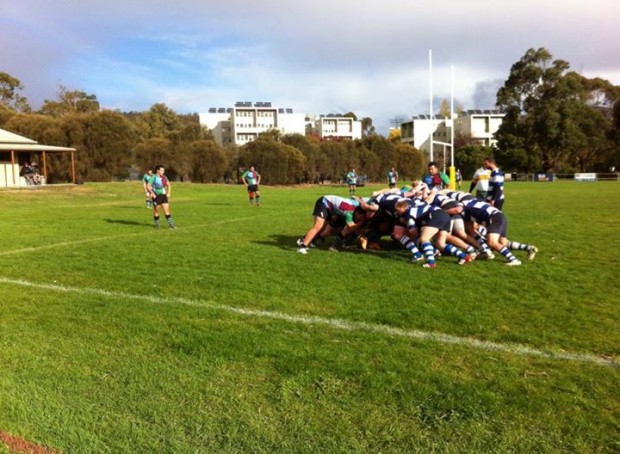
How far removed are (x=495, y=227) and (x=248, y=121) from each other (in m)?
105

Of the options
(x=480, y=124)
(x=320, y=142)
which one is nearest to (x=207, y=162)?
(x=320, y=142)

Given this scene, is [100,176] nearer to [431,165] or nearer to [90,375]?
[431,165]

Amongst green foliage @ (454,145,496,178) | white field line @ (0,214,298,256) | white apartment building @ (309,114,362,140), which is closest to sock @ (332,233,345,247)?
white field line @ (0,214,298,256)

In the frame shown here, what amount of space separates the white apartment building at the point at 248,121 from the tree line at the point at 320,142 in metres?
24.0

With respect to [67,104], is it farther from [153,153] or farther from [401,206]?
[401,206]

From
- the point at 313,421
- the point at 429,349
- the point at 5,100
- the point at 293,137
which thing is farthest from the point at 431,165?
the point at 5,100

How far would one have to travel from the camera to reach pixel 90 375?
4230 millimetres

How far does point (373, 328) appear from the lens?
543 cm

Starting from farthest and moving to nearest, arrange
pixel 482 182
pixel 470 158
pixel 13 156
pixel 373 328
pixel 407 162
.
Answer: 1. pixel 470 158
2. pixel 407 162
3. pixel 13 156
4. pixel 482 182
5. pixel 373 328

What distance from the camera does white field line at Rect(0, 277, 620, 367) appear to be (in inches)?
182

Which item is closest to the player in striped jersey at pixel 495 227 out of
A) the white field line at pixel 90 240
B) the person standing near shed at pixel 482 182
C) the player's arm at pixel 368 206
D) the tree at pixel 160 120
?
the player's arm at pixel 368 206

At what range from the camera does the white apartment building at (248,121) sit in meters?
110

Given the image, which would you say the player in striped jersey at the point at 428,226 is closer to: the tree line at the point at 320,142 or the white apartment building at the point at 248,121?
the tree line at the point at 320,142

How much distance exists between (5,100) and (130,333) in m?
80.4
